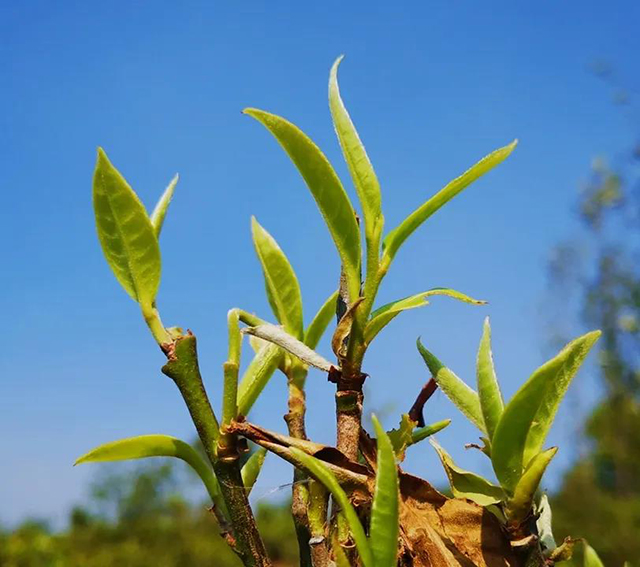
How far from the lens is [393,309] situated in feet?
1.98

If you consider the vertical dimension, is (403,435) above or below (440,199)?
below

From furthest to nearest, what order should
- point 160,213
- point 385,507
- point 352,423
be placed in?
point 160,213 < point 352,423 < point 385,507

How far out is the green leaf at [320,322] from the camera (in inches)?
30.5

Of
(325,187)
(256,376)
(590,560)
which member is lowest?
(590,560)

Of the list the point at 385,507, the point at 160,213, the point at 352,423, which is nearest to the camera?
the point at 385,507

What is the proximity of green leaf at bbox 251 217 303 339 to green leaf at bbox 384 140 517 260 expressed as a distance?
0.49ft

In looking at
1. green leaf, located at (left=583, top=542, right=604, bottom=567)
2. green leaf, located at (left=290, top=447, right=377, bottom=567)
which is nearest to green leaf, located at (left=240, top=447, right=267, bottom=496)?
green leaf, located at (left=290, top=447, right=377, bottom=567)

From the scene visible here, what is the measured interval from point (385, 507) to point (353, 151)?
0.93 ft

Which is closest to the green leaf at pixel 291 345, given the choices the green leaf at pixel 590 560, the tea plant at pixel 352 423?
the tea plant at pixel 352 423

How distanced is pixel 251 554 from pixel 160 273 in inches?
9.9

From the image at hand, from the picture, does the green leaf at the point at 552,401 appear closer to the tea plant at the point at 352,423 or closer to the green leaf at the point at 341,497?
the tea plant at the point at 352,423

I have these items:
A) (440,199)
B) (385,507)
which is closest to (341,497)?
(385,507)

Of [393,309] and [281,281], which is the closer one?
[393,309]

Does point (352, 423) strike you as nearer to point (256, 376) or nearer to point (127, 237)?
point (256, 376)
